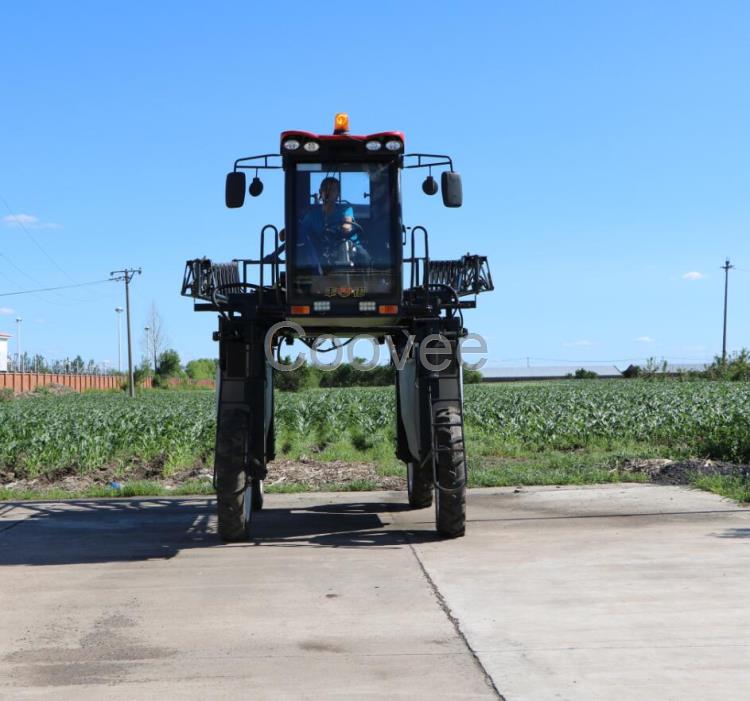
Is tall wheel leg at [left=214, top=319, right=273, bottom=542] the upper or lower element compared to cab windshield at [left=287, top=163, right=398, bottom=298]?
lower

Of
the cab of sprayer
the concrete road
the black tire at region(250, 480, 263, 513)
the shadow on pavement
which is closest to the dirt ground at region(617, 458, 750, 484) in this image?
the concrete road

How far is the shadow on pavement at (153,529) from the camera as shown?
9648 millimetres

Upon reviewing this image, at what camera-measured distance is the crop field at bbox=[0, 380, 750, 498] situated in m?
17.5

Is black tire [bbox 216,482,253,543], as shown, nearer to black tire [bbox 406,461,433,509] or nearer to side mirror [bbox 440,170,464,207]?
black tire [bbox 406,461,433,509]

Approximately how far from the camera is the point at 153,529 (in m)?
11.1

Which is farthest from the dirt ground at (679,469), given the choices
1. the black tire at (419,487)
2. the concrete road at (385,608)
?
the black tire at (419,487)

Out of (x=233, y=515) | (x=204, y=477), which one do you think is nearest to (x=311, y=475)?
(x=204, y=477)

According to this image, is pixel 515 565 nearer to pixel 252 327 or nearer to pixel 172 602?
pixel 172 602

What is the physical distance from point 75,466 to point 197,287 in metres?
8.65

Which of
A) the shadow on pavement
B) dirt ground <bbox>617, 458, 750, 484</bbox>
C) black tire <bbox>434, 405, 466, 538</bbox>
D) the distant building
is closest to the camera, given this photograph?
black tire <bbox>434, 405, 466, 538</bbox>

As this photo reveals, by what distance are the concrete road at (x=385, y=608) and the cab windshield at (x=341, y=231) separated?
2.79 meters

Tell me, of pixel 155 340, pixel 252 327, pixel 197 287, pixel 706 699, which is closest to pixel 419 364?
pixel 252 327

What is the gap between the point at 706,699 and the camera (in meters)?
4.80

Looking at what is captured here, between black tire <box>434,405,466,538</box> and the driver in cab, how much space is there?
1.92 m
